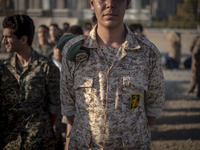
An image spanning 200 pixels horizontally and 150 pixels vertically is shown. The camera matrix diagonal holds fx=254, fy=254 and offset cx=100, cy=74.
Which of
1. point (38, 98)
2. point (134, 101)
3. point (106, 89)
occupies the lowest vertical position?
point (38, 98)

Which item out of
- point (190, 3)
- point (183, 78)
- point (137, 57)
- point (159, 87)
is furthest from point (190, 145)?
point (190, 3)

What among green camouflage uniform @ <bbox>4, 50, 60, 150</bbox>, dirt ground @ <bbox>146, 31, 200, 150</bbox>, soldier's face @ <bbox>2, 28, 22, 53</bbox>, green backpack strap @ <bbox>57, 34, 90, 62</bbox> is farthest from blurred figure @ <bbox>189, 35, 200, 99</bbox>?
green backpack strap @ <bbox>57, 34, 90, 62</bbox>

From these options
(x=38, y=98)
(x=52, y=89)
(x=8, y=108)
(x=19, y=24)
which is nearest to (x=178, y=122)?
(x=52, y=89)

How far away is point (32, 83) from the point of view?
2746mm

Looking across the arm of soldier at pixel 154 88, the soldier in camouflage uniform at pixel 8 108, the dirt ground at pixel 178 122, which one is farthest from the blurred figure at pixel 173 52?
the soldier in camouflage uniform at pixel 8 108

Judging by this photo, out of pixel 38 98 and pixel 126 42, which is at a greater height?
pixel 126 42

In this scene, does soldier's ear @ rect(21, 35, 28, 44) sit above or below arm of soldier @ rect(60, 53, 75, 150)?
above

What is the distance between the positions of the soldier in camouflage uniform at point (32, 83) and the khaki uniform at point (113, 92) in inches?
27.3

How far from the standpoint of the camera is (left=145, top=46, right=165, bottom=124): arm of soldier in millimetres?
2148

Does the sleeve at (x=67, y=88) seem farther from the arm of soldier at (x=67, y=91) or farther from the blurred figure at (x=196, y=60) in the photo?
the blurred figure at (x=196, y=60)

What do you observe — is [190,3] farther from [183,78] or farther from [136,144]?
[136,144]

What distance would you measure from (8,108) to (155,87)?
1.22 meters

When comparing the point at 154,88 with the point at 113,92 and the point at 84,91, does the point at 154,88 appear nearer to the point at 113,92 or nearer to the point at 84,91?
the point at 113,92

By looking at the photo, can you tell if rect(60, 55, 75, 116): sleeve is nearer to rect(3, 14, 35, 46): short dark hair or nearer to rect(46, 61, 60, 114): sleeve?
rect(46, 61, 60, 114): sleeve
